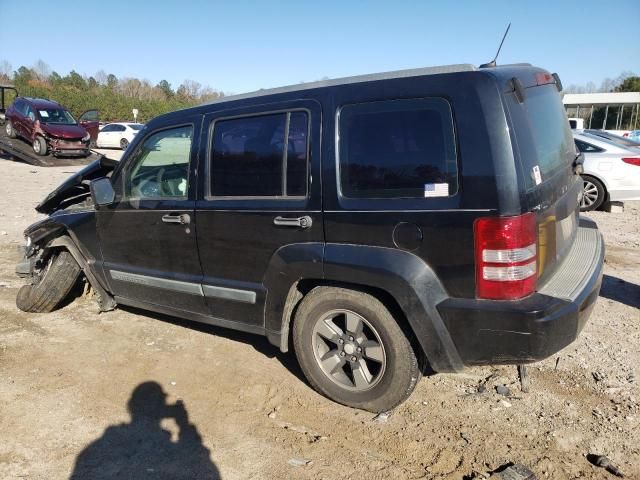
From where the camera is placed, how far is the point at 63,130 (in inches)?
679

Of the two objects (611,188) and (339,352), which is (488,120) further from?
(611,188)

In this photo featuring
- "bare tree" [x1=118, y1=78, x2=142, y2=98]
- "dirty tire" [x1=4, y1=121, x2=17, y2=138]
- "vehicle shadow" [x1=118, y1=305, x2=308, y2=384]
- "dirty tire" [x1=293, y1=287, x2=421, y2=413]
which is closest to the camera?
"dirty tire" [x1=293, y1=287, x2=421, y2=413]

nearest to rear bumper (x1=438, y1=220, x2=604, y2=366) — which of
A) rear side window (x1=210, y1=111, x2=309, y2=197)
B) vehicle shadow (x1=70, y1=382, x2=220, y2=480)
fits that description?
rear side window (x1=210, y1=111, x2=309, y2=197)

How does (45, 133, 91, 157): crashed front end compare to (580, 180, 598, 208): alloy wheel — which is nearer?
(580, 180, 598, 208): alloy wheel

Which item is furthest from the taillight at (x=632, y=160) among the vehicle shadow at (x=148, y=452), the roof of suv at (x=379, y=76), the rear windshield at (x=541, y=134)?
the vehicle shadow at (x=148, y=452)

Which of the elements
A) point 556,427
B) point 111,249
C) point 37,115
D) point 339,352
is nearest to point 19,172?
point 37,115

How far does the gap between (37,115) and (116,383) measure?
16538mm

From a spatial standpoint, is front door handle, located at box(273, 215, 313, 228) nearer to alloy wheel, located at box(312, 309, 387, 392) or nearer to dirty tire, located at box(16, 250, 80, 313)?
alloy wheel, located at box(312, 309, 387, 392)

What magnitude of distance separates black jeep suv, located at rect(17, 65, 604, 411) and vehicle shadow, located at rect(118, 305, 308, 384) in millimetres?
510

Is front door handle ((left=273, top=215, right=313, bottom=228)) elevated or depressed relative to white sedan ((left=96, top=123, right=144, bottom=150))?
elevated

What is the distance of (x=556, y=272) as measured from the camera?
3.02 metres

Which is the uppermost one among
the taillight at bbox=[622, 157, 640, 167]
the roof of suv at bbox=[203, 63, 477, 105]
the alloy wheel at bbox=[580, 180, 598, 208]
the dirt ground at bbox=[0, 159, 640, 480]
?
the roof of suv at bbox=[203, 63, 477, 105]

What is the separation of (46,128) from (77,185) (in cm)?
1429

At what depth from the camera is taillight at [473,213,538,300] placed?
2516 mm
